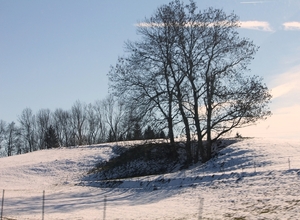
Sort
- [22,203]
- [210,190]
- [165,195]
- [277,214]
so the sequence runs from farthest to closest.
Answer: [22,203] → [165,195] → [210,190] → [277,214]

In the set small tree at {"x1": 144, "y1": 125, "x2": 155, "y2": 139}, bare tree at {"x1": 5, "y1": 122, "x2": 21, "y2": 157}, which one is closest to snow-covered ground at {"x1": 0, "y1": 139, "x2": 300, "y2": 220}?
small tree at {"x1": 144, "y1": 125, "x2": 155, "y2": 139}

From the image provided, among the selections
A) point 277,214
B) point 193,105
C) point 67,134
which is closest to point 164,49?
point 193,105

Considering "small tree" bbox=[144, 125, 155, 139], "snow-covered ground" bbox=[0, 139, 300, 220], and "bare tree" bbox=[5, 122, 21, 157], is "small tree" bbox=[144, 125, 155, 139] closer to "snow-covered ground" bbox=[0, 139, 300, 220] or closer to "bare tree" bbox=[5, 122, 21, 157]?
"snow-covered ground" bbox=[0, 139, 300, 220]

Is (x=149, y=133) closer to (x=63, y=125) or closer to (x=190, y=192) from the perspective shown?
(x=190, y=192)

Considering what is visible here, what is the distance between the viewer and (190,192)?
826 inches

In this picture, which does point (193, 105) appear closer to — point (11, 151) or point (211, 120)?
point (211, 120)

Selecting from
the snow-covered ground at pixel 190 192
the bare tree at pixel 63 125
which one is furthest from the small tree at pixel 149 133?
the bare tree at pixel 63 125

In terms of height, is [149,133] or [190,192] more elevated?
[149,133]

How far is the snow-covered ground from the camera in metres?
15.7

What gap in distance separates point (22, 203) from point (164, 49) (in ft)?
53.1

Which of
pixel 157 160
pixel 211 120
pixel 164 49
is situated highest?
pixel 164 49

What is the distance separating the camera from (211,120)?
31656mm

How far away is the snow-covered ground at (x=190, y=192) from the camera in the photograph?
15.7 metres

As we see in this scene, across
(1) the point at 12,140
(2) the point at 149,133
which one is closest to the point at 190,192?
(2) the point at 149,133
